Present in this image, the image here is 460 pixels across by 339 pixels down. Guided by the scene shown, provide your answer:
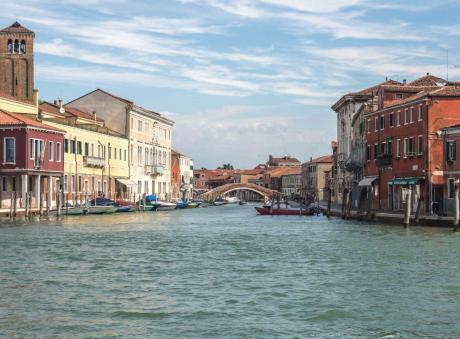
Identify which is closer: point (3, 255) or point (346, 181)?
point (3, 255)

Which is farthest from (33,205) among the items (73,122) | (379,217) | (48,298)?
(48,298)

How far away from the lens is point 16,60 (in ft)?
202

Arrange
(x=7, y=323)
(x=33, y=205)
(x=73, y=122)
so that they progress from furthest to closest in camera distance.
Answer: (x=73, y=122) → (x=33, y=205) → (x=7, y=323)

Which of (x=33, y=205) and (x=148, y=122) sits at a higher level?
(x=148, y=122)

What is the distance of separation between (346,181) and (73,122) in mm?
22434

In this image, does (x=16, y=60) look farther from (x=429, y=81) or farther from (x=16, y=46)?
(x=429, y=81)

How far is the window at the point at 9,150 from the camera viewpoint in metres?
44.0

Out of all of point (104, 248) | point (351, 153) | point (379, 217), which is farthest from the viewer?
point (351, 153)

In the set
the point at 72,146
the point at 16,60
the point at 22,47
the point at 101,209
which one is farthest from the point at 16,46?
the point at 101,209

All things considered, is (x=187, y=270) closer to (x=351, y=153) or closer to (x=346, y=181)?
(x=351, y=153)

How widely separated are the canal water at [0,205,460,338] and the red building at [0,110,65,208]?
48.8ft

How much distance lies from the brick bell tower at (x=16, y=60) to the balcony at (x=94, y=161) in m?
7.70

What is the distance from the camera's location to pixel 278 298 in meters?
16.2

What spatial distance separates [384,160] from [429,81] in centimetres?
1139
